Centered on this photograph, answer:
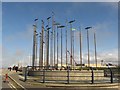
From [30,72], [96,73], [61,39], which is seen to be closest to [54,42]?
[61,39]

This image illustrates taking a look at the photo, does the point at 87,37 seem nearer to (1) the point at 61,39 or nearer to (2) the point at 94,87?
(1) the point at 61,39

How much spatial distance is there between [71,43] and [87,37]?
12.1 ft

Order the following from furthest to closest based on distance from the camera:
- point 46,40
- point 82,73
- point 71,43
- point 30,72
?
1. point 46,40
2. point 71,43
3. point 30,72
4. point 82,73

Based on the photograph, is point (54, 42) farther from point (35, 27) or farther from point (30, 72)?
point (30, 72)

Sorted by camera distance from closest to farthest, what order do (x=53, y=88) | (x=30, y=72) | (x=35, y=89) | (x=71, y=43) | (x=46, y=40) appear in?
(x=35, y=89), (x=53, y=88), (x=30, y=72), (x=71, y=43), (x=46, y=40)

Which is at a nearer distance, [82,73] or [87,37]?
[82,73]

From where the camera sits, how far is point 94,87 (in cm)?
1853

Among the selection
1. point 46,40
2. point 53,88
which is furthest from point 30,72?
point 53,88

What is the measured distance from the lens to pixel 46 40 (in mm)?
42594

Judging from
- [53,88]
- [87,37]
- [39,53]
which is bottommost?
[53,88]

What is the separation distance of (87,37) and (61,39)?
4.47m

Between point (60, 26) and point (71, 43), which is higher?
point (60, 26)

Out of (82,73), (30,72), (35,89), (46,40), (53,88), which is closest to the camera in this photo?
(35,89)

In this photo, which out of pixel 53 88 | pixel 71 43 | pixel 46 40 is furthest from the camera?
pixel 46 40
